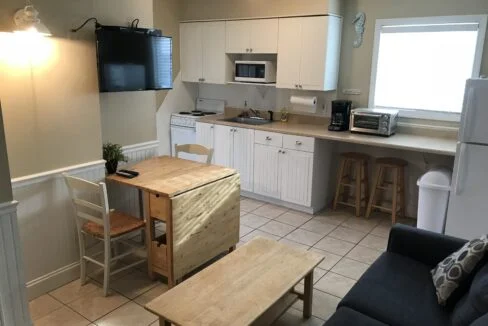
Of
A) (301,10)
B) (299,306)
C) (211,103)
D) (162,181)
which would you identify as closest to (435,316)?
(299,306)

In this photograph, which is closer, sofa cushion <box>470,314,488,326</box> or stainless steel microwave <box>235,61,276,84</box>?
sofa cushion <box>470,314,488,326</box>

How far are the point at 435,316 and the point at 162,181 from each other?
1965 millimetres

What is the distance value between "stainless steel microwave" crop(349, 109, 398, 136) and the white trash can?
2.26 feet

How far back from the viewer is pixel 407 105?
438 centimetres

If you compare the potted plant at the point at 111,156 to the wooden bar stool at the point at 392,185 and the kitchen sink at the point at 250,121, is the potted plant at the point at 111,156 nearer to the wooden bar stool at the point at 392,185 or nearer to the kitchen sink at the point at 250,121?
the kitchen sink at the point at 250,121

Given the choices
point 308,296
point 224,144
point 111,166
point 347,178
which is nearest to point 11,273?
point 111,166

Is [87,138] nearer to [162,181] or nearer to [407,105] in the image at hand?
[162,181]

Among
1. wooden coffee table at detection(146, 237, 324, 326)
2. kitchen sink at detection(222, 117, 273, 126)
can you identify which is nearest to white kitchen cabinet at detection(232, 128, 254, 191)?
kitchen sink at detection(222, 117, 273, 126)

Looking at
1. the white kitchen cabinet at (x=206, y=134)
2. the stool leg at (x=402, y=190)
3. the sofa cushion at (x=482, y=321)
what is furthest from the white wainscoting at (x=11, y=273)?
the stool leg at (x=402, y=190)

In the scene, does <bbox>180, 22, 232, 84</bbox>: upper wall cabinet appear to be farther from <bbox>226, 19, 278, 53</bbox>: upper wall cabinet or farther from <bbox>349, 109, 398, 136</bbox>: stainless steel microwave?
<bbox>349, 109, 398, 136</bbox>: stainless steel microwave

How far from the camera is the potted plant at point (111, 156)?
3213mm

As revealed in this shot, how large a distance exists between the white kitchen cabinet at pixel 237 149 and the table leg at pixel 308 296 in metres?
2.35

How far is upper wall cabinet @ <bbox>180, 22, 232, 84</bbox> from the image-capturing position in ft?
17.0

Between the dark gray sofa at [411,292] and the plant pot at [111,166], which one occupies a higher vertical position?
the plant pot at [111,166]
